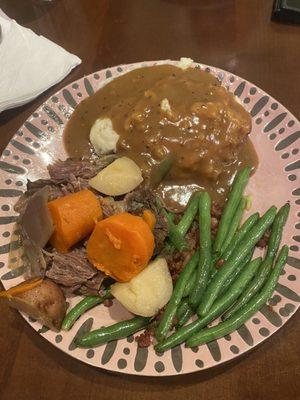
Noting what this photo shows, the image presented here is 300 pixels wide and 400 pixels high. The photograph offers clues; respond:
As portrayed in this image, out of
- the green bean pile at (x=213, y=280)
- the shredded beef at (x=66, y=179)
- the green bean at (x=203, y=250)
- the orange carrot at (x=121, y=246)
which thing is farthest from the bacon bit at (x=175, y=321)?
the shredded beef at (x=66, y=179)

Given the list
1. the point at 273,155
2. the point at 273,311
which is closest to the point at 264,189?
the point at 273,155

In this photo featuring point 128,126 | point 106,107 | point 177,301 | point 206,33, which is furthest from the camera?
point 206,33

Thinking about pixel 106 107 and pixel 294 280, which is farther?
pixel 106 107

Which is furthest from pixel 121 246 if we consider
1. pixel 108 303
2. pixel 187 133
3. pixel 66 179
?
pixel 187 133

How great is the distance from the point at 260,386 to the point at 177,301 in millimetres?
637

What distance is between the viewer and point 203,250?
2.58 m

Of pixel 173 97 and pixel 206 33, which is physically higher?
pixel 206 33

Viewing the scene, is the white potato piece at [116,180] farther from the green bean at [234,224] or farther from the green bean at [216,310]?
the green bean at [216,310]

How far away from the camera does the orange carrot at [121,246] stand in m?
2.36

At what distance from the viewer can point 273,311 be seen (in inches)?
93.6

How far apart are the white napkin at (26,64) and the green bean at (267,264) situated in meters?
2.24

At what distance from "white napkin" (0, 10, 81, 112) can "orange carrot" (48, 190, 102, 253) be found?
1.34 metres

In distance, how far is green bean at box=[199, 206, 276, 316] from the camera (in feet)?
7.84

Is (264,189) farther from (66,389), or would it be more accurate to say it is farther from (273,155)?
(66,389)
